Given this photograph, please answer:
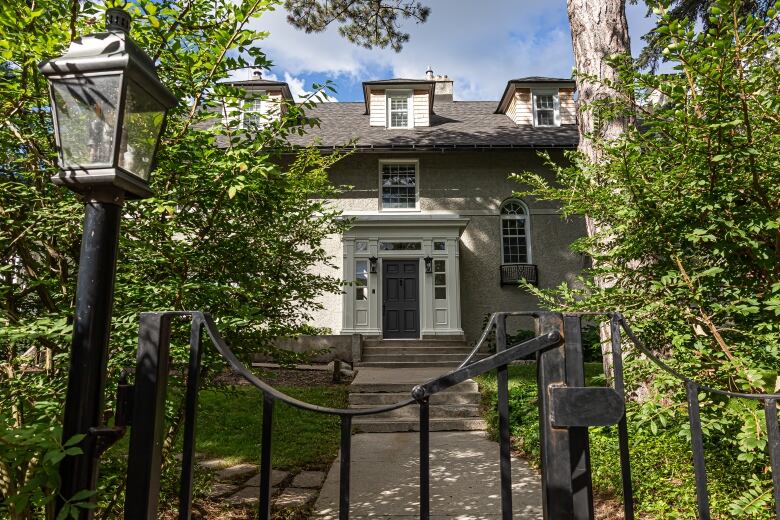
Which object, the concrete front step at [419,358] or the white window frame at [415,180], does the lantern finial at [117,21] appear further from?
the white window frame at [415,180]

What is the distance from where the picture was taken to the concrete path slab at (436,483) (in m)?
4.18

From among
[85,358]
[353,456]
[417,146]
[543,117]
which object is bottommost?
[353,456]

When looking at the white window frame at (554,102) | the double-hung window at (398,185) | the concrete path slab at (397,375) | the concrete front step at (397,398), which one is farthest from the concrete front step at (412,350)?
the white window frame at (554,102)

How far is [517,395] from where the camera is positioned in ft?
24.4

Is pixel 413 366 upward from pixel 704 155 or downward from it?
downward

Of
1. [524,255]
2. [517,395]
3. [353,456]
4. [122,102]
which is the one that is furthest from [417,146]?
[122,102]

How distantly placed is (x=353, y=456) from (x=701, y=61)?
541 cm

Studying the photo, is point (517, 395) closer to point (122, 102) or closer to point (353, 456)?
point (353, 456)

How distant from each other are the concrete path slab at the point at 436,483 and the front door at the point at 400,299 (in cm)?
779

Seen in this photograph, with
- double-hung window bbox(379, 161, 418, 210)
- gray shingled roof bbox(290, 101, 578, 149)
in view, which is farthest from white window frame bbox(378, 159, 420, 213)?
gray shingled roof bbox(290, 101, 578, 149)

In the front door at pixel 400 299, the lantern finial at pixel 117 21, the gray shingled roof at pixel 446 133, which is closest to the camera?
the lantern finial at pixel 117 21

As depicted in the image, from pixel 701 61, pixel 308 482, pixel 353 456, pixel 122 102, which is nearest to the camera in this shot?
pixel 122 102

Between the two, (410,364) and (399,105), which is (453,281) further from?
(399,105)

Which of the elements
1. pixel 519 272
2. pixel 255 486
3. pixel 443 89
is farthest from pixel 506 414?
pixel 443 89
